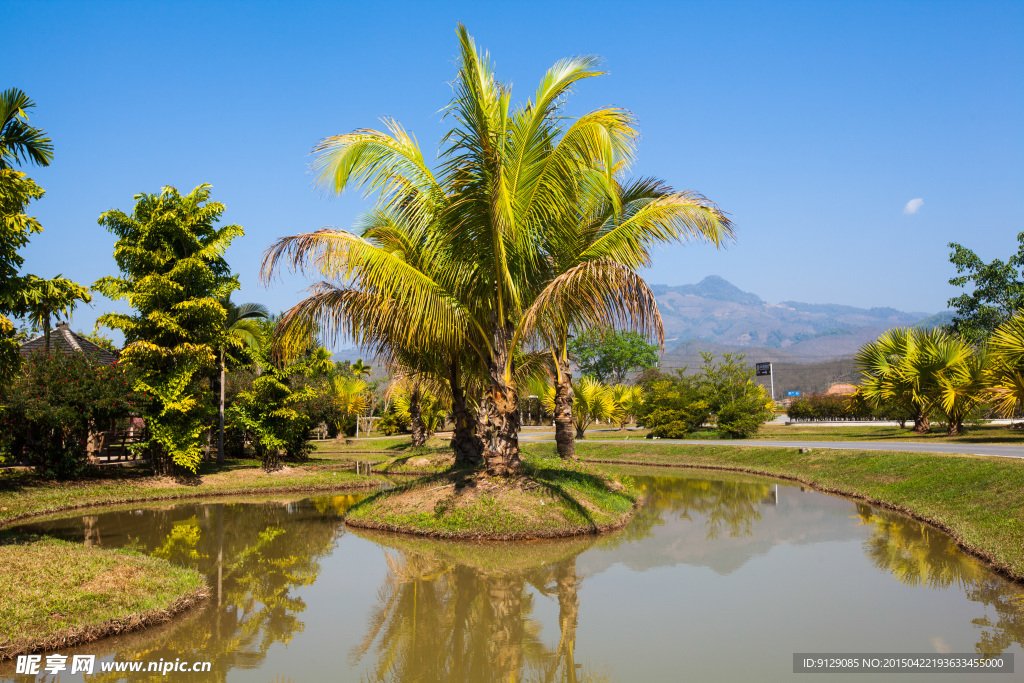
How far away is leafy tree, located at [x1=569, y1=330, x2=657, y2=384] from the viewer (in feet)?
239

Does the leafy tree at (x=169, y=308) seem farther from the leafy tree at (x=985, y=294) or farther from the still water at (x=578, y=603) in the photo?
the leafy tree at (x=985, y=294)

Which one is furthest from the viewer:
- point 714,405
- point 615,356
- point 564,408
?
point 615,356

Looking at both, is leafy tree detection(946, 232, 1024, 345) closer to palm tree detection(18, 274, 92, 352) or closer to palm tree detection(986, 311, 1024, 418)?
palm tree detection(986, 311, 1024, 418)

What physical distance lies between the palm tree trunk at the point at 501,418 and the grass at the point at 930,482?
7.45 meters

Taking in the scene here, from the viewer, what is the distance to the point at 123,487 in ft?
61.3

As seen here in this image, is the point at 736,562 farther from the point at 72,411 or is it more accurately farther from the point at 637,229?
the point at 72,411

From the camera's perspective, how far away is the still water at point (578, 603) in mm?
6086

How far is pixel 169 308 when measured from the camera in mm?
20391

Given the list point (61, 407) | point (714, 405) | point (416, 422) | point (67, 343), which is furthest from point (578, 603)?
point (714, 405)

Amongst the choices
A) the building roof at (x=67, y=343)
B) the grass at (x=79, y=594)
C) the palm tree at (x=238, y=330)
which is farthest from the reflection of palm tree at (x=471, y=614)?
the building roof at (x=67, y=343)

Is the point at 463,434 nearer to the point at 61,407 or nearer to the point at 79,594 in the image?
the point at 61,407

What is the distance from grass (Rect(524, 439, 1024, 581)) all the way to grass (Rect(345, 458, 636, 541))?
5.82 metres

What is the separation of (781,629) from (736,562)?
3255mm

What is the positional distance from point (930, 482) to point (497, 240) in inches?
427
